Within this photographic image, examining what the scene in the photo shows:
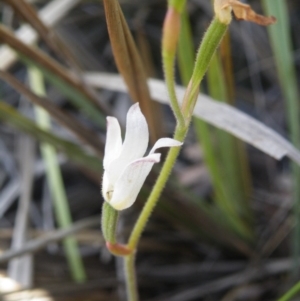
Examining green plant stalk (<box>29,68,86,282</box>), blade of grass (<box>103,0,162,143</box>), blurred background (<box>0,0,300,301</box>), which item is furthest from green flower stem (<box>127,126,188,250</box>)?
green plant stalk (<box>29,68,86,282</box>)

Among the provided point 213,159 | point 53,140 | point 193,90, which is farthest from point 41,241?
point 193,90

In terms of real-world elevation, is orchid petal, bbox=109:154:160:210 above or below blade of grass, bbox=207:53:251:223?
below

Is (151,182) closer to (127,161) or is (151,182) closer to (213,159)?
(213,159)

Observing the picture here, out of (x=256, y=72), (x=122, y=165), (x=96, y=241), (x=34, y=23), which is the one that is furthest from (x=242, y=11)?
(x=256, y=72)

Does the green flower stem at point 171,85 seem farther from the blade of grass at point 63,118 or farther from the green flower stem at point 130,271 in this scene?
the blade of grass at point 63,118

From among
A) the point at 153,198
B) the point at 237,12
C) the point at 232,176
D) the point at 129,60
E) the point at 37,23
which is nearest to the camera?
the point at 237,12

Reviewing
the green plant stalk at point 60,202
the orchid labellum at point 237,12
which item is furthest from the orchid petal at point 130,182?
the green plant stalk at point 60,202

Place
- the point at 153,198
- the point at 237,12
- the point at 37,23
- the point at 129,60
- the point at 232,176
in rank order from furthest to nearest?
the point at 232,176 < the point at 37,23 < the point at 129,60 < the point at 153,198 < the point at 237,12

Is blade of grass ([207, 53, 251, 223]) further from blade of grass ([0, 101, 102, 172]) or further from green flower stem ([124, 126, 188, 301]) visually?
green flower stem ([124, 126, 188, 301])
